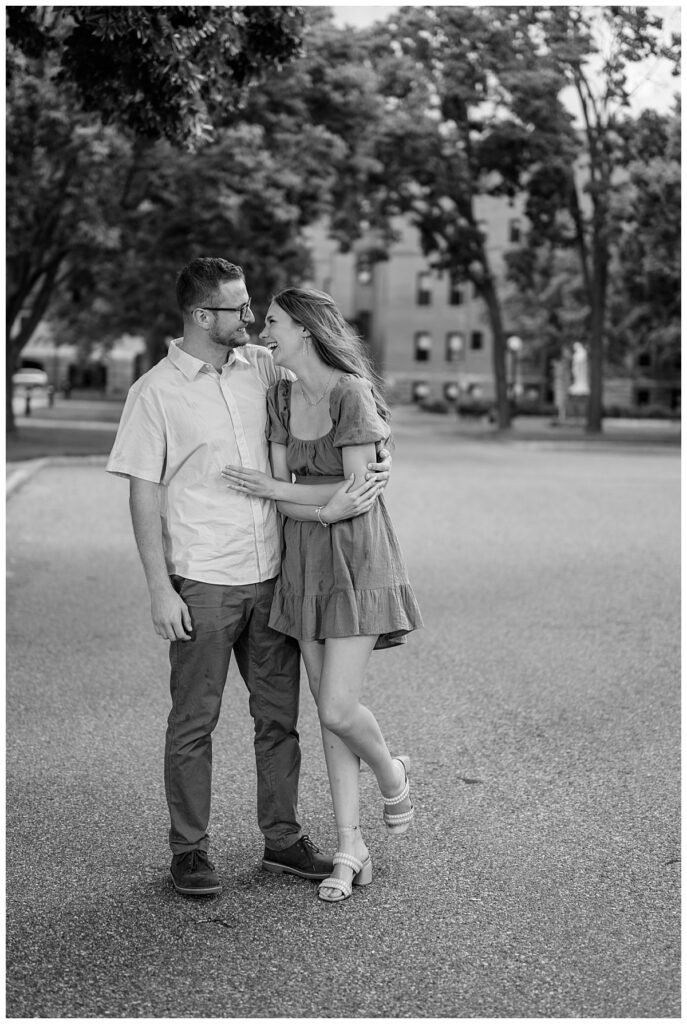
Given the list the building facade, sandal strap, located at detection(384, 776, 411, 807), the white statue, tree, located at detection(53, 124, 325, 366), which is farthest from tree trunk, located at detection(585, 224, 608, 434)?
sandal strap, located at detection(384, 776, 411, 807)

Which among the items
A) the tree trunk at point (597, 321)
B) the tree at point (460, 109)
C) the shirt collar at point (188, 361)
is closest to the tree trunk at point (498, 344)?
the tree at point (460, 109)

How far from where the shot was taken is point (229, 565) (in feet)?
15.3

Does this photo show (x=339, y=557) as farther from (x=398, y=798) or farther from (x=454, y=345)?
(x=454, y=345)

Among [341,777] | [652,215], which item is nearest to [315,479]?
[341,777]

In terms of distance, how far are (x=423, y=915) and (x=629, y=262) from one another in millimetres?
39685

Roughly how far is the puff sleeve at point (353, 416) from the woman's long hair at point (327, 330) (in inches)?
3.2

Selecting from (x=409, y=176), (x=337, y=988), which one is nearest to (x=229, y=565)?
(x=337, y=988)

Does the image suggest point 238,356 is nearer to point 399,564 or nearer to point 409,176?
point 399,564

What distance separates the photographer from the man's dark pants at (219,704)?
464cm

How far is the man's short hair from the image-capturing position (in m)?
4.62

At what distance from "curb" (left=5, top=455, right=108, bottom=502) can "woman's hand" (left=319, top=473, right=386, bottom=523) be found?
14882 mm

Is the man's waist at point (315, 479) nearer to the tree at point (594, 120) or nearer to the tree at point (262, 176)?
the tree at point (594, 120)

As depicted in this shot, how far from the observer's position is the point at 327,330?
457 cm

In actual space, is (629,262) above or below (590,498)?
above
